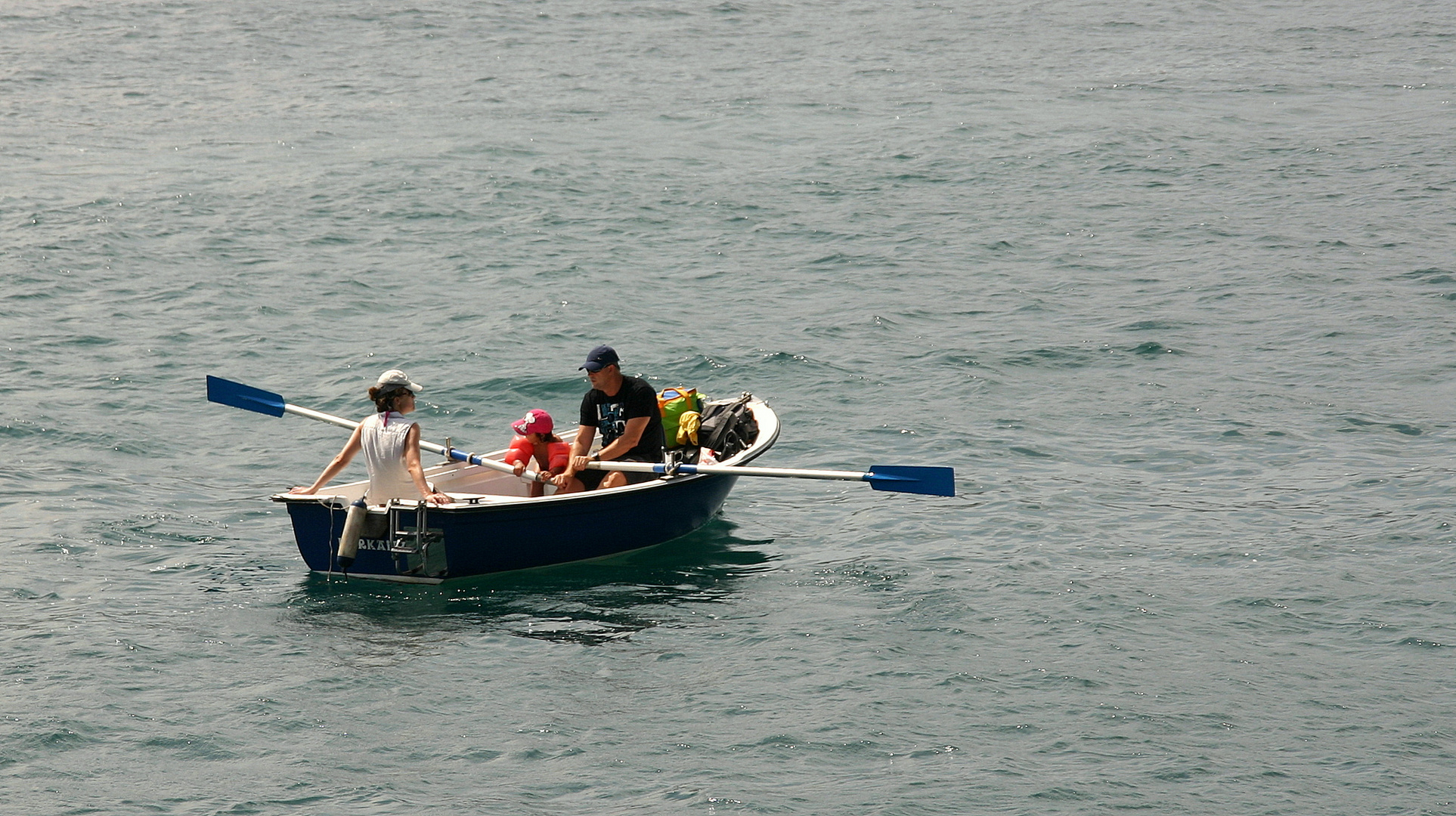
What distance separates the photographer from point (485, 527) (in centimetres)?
1129

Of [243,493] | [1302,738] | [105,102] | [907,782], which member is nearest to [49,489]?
[243,493]

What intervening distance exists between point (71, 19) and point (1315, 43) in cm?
3118

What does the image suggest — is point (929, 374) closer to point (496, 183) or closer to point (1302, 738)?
point (1302, 738)

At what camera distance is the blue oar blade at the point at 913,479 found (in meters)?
12.2

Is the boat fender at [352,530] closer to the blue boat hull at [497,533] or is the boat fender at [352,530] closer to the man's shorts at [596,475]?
the blue boat hull at [497,533]

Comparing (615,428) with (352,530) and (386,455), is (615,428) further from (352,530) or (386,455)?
(352,530)

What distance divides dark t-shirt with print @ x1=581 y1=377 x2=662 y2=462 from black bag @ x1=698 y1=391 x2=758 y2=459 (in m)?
1.15

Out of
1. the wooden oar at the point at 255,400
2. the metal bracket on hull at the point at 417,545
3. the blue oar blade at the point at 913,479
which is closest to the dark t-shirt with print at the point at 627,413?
the wooden oar at the point at 255,400

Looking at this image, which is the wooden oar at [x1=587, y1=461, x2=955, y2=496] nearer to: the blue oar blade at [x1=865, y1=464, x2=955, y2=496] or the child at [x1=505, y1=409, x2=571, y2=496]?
the blue oar blade at [x1=865, y1=464, x2=955, y2=496]

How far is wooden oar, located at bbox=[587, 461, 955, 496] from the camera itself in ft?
39.5

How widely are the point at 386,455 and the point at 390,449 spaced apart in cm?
6

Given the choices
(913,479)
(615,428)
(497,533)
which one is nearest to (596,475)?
(615,428)

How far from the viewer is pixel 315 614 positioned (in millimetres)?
11086

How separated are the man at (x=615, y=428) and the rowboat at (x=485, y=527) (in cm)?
24
